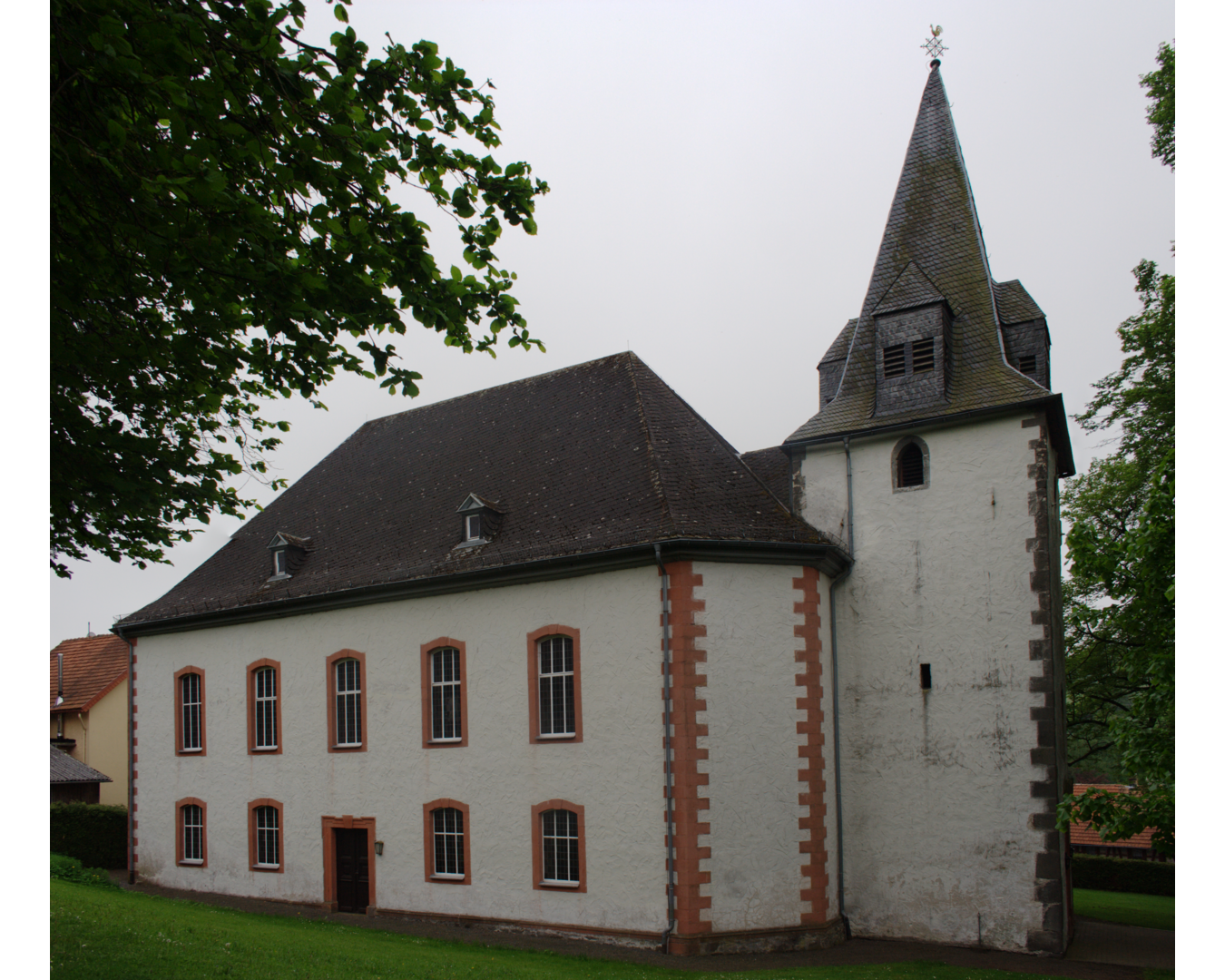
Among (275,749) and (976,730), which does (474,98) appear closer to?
(976,730)

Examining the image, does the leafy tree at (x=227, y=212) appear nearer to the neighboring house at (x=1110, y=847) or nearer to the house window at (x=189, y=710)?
the house window at (x=189, y=710)

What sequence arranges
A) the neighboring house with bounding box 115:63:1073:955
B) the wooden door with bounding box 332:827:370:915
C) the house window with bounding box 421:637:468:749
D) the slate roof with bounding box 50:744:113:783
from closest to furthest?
the neighboring house with bounding box 115:63:1073:955 < the house window with bounding box 421:637:468:749 < the wooden door with bounding box 332:827:370:915 < the slate roof with bounding box 50:744:113:783

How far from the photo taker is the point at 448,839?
1836 centimetres

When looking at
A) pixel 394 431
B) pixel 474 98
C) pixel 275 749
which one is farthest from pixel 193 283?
pixel 394 431

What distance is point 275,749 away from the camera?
2127cm

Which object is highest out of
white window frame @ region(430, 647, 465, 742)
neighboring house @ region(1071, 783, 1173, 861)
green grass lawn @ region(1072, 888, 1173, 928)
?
white window frame @ region(430, 647, 465, 742)

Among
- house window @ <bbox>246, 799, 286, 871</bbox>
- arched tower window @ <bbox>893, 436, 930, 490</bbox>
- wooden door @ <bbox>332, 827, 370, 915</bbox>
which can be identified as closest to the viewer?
arched tower window @ <bbox>893, 436, 930, 490</bbox>

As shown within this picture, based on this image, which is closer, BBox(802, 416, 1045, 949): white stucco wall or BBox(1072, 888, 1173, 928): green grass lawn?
BBox(802, 416, 1045, 949): white stucco wall

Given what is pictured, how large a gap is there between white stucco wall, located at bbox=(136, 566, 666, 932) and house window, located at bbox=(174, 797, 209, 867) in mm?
235

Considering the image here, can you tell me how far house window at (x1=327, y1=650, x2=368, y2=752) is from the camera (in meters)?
20.0

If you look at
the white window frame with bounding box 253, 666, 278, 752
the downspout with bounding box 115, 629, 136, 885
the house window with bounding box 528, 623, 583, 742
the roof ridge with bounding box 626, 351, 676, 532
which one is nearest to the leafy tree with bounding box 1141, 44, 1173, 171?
the roof ridge with bounding box 626, 351, 676, 532

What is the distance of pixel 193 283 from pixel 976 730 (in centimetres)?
1364

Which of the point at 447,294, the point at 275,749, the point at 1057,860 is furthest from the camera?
the point at 275,749

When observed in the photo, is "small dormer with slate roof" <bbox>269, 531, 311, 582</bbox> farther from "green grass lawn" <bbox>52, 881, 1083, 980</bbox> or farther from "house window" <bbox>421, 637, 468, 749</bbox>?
"green grass lawn" <bbox>52, 881, 1083, 980</bbox>
